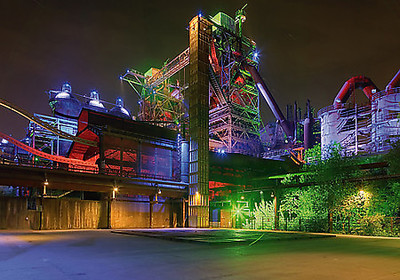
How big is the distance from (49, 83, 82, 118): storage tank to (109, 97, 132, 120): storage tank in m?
6.06

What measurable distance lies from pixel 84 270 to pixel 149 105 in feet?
203

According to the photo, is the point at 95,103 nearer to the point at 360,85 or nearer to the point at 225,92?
the point at 225,92

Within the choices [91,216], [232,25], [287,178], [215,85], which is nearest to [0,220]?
[91,216]

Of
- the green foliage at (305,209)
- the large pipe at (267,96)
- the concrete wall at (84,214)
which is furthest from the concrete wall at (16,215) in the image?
the large pipe at (267,96)

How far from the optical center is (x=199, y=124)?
3331 cm

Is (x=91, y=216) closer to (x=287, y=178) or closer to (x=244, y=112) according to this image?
(x=287, y=178)

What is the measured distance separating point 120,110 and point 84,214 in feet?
111

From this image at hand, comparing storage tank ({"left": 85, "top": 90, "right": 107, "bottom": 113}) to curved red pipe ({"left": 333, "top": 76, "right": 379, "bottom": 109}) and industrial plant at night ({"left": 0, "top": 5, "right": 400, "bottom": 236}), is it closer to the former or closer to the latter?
industrial plant at night ({"left": 0, "top": 5, "right": 400, "bottom": 236})

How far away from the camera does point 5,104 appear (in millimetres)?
29719

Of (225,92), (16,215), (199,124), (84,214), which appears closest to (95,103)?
(225,92)

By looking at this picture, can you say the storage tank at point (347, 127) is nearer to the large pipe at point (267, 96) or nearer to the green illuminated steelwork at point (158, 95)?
the large pipe at point (267, 96)

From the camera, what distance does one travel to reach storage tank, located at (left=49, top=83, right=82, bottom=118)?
2014 inches

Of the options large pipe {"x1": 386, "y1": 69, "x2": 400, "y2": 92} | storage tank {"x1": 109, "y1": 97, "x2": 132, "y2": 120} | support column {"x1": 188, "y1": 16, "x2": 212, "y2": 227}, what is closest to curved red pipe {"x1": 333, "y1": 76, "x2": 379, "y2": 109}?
large pipe {"x1": 386, "y1": 69, "x2": 400, "y2": 92}

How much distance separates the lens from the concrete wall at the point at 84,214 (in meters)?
25.6
